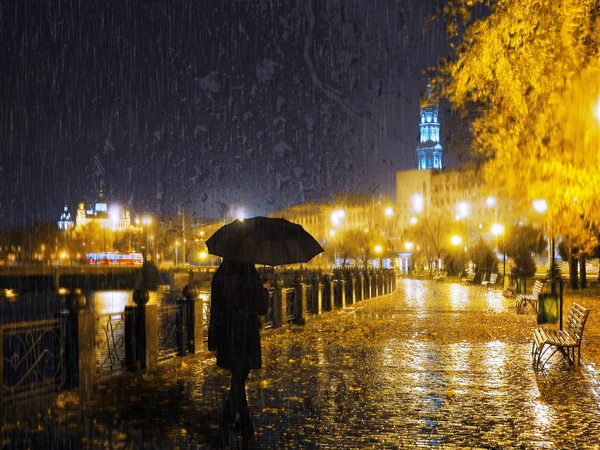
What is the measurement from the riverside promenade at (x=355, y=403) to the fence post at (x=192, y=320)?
0.27 m

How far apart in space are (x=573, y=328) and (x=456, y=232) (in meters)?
59.8

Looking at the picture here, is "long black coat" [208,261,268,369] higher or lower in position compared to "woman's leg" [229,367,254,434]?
higher

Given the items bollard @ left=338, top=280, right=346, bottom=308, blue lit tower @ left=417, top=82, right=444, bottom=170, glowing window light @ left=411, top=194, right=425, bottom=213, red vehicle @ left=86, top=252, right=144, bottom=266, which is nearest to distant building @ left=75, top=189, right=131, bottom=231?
red vehicle @ left=86, top=252, right=144, bottom=266

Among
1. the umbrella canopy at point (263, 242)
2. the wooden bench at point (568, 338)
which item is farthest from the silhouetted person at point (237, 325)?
the wooden bench at point (568, 338)

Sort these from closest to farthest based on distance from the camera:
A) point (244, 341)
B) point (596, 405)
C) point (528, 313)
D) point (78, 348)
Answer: point (244, 341) < point (596, 405) < point (78, 348) < point (528, 313)

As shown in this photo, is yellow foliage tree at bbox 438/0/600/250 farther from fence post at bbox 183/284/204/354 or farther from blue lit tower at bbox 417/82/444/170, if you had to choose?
blue lit tower at bbox 417/82/444/170

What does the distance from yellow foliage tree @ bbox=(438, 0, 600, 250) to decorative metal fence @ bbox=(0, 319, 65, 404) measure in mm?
7437

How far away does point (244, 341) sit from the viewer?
7449 mm

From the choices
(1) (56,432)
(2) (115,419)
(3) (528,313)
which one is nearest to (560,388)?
(2) (115,419)

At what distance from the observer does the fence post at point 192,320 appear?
13422 millimetres

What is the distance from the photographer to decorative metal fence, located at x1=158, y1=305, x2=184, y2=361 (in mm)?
12867

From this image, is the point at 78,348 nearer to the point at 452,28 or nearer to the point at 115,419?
the point at 115,419

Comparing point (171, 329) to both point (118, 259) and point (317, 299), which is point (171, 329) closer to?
point (317, 299)

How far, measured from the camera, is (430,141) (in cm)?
15625
